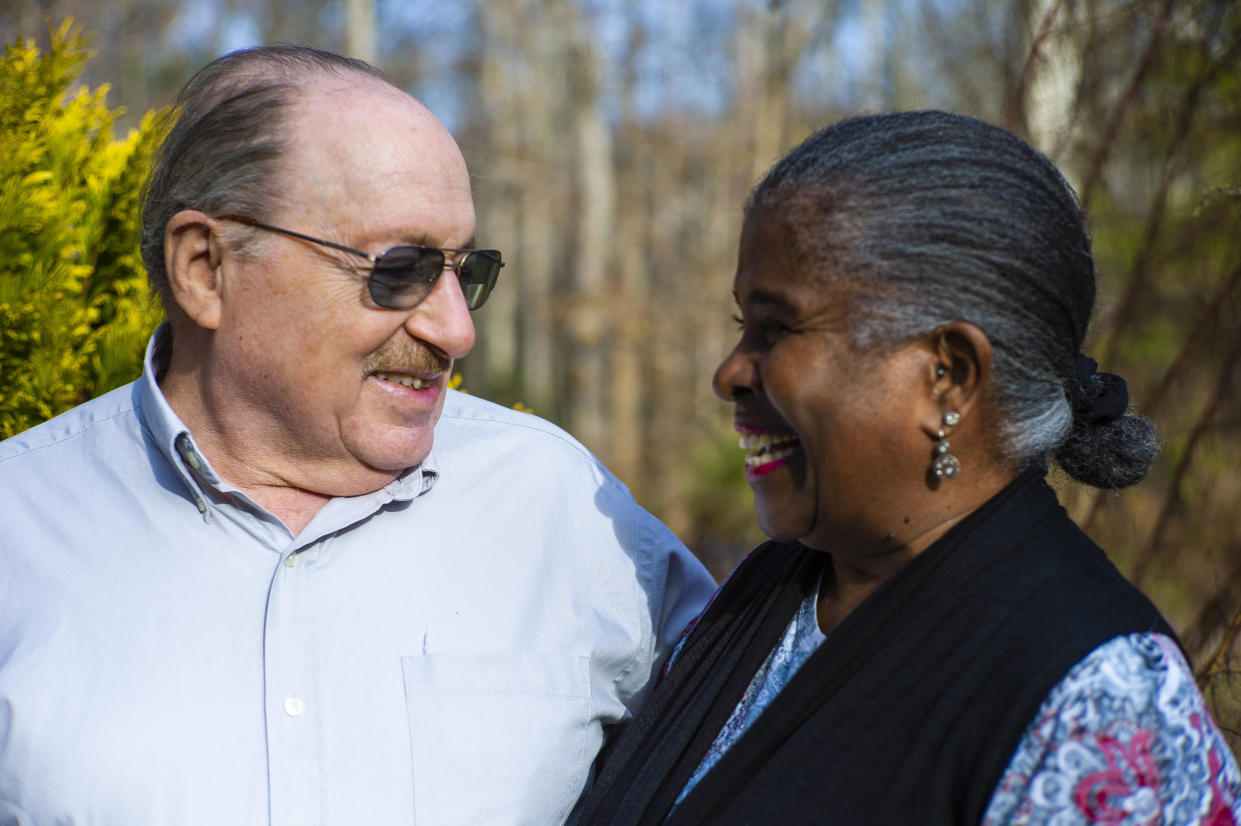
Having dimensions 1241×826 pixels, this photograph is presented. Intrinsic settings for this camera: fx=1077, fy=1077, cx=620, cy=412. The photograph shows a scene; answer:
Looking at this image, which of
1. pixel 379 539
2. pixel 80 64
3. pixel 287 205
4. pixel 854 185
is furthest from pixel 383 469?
pixel 80 64

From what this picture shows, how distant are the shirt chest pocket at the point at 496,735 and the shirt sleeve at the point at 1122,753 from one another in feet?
3.19

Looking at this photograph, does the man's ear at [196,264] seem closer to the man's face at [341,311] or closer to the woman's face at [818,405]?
the man's face at [341,311]

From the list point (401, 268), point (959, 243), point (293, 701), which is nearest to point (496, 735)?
point (293, 701)

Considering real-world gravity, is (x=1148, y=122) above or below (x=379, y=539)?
above

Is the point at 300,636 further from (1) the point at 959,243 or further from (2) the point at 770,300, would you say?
(1) the point at 959,243

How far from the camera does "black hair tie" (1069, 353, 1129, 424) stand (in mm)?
1800

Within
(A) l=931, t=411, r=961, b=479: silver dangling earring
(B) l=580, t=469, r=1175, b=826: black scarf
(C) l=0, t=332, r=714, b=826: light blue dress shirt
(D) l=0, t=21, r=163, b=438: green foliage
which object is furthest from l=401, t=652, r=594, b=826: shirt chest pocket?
(D) l=0, t=21, r=163, b=438: green foliage

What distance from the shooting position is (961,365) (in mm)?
1644

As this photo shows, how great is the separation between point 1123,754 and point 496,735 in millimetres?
1178

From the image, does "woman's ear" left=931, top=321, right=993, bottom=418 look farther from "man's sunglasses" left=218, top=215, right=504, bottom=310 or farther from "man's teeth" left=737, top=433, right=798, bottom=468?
"man's sunglasses" left=218, top=215, right=504, bottom=310

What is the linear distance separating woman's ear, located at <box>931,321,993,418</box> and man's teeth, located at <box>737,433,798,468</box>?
28 centimetres

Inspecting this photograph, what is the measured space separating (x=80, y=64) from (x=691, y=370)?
50.8 feet

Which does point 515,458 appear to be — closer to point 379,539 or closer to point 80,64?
point 379,539

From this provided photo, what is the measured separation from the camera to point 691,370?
1836 centimetres
